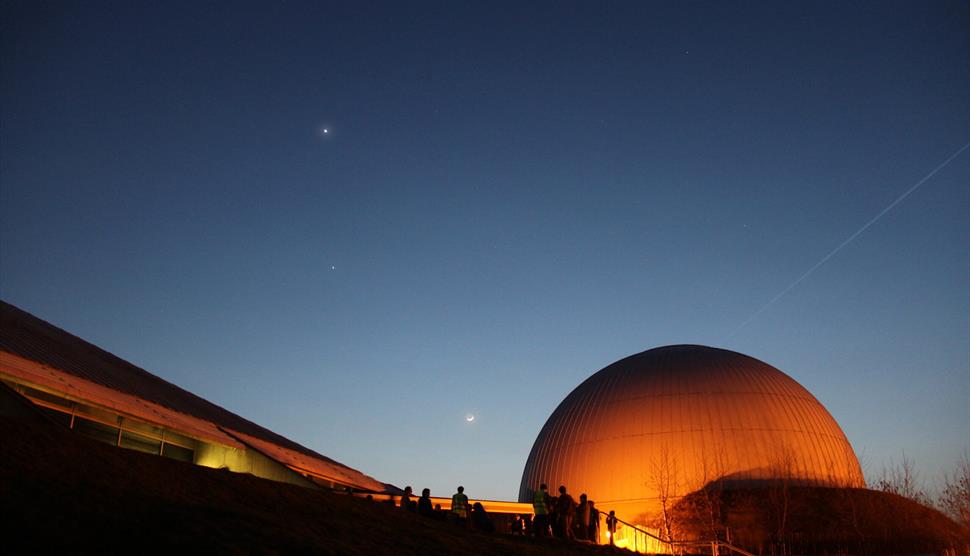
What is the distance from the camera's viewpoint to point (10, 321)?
23.5 meters

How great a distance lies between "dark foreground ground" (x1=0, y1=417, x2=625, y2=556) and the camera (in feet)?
28.7

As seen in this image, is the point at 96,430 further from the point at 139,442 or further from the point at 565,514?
the point at 565,514

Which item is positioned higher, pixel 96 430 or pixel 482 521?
pixel 96 430

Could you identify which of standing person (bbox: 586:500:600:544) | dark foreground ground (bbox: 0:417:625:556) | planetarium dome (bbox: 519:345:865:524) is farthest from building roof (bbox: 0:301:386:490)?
planetarium dome (bbox: 519:345:865:524)

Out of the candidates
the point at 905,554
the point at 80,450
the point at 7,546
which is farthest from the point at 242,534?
the point at 905,554

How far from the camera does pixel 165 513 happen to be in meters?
9.99

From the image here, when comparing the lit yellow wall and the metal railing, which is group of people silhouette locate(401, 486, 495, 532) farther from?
the lit yellow wall

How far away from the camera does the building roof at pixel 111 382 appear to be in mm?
19078

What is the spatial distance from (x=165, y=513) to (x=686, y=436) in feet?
107

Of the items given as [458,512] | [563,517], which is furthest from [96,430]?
[563,517]

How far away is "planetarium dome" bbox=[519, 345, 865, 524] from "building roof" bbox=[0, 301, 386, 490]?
13419mm

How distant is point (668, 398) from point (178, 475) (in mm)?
32239

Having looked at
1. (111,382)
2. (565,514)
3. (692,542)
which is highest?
(111,382)

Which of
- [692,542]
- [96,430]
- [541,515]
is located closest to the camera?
[96,430]
